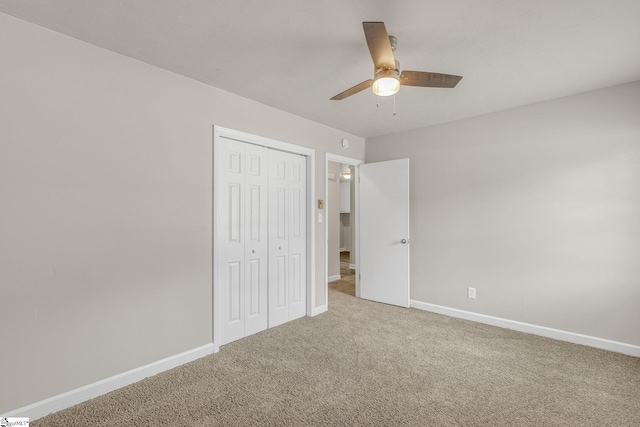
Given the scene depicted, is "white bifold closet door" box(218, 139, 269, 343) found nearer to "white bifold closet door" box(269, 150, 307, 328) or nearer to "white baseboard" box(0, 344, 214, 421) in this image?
"white bifold closet door" box(269, 150, 307, 328)

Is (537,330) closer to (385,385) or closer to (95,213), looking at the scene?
(385,385)

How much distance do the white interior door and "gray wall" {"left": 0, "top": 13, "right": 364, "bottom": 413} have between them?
246 cm

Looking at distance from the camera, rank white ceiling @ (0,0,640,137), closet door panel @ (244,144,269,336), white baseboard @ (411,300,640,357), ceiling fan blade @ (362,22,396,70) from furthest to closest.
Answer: closet door panel @ (244,144,269,336)
white baseboard @ (411,300,640,357)
white ceiling @ (0,0,640,137)
ceiling fan blade @ (362,22,396,70)

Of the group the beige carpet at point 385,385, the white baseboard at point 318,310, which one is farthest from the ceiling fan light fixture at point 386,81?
the white baseboard at point 318,310

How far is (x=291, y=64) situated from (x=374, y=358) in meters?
2.67

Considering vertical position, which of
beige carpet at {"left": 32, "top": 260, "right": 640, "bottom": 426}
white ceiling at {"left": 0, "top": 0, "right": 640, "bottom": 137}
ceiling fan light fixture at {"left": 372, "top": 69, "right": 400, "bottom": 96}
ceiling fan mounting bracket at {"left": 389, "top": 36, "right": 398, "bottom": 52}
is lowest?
beige carpet at {"left": 32, "top": 260, "right": 640, "bottom": 426}

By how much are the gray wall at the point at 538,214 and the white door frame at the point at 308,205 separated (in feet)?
4.84

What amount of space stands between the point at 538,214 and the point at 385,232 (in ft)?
5.98

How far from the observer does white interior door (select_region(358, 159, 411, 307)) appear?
165 inches

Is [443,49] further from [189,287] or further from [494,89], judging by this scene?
[189,287]

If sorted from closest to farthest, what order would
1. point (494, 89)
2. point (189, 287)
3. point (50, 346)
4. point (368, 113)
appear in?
point (50, 346) → point (189, 287) → point (494, 89) → point (368, 113)

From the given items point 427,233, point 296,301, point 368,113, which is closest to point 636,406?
point 427,233

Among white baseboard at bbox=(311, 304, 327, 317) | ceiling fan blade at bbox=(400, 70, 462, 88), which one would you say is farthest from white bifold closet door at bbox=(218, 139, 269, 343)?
ceiling fan blade at bbox=(400, 70, 462, 88)

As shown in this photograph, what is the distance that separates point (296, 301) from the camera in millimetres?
3773
